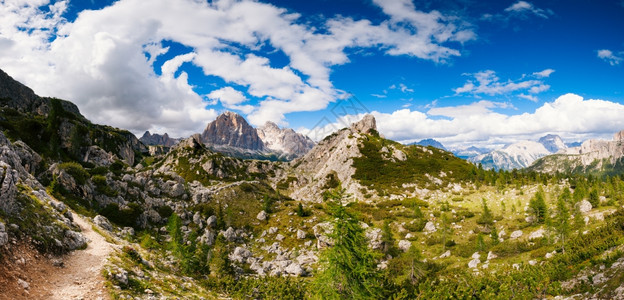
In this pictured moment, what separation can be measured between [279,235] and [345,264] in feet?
175

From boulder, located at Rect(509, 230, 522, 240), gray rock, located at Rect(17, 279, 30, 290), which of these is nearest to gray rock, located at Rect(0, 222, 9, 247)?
gray rock, located at Rect(17, 279, 30, 290)

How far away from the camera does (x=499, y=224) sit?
69.3m

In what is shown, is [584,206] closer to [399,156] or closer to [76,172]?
[399,156]

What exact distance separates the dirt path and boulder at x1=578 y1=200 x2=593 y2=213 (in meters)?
93.3

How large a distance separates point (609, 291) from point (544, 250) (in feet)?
89.1

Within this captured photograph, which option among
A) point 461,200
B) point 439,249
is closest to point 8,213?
point 439,249

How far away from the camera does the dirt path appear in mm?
17688

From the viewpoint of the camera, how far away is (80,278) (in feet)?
66.2

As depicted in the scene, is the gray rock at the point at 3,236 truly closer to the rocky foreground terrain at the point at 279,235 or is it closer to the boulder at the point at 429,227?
the rocky foreground terrain at the point at 279,235

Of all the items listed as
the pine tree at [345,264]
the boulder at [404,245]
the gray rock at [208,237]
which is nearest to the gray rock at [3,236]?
the pine tree at [345,264]

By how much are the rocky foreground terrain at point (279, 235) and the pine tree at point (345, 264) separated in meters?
0.11

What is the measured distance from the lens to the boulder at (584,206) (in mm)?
66588

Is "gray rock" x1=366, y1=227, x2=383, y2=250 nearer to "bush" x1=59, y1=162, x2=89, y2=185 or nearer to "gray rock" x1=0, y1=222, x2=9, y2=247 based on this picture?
"gray rock" x1=0, y1=222, x2=9, y2=247

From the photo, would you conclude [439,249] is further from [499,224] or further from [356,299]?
[356,299]
